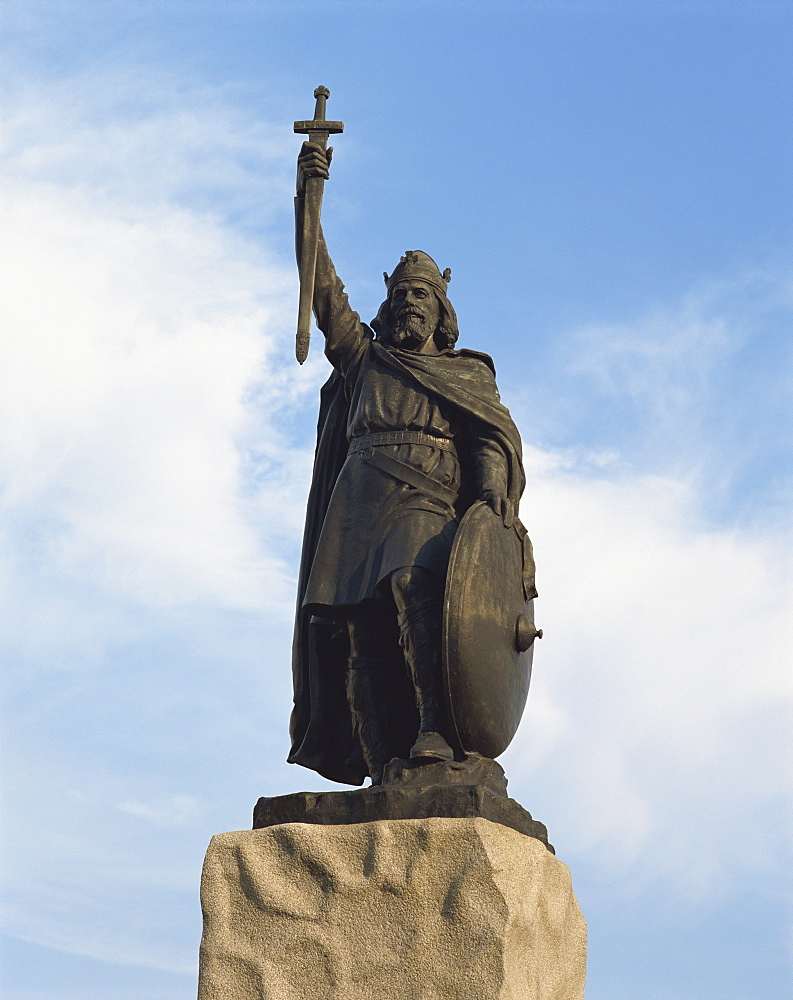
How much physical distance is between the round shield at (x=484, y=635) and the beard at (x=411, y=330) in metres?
1.22

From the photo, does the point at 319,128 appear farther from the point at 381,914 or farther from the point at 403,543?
the point at 381,914

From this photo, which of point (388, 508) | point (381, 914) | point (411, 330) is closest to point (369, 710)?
point (388, 508)

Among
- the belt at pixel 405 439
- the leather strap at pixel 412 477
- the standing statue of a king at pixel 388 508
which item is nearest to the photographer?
the standing statue of a king at pixel 388 508

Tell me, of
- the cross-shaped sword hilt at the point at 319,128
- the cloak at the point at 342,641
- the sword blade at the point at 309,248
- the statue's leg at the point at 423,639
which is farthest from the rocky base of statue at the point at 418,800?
the cross-shaped sword hilt at the point at 319,128

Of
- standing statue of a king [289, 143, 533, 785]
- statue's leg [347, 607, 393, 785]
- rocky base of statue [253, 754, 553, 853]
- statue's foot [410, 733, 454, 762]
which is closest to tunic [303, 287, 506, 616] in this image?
standing statue of a king [289, 143, 533, 785]

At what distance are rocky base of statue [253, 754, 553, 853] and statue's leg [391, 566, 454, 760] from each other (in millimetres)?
189

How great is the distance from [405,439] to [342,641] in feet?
3.66

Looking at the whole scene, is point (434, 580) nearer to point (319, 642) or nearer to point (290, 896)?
point (319, 642)

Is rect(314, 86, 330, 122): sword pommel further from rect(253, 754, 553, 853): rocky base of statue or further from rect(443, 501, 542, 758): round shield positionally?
rect(253, 754, 553, 853): rocky base of statue

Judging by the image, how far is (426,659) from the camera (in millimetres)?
7148

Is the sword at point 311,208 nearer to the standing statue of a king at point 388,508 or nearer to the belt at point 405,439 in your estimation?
the standing statue of a king at point 388,508

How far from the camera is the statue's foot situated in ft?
22.9

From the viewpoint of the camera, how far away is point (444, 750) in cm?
702

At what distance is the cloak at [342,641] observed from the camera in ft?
25.1
